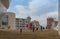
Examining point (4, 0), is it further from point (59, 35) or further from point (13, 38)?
point (59, 35)

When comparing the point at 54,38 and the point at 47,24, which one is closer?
the point at 54,38

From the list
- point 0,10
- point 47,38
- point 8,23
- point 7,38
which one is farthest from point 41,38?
point 8,23

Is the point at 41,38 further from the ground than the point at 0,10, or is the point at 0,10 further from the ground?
the point at 0,10

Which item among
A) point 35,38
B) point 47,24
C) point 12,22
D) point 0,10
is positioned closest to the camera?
point 0,10

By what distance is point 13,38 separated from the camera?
1.15 meters

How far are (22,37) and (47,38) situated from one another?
0.63ft

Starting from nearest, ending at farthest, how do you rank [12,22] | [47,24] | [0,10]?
[0,10] < [47,24] < [12,22]

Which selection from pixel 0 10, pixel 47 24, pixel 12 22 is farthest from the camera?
pixel 12 22

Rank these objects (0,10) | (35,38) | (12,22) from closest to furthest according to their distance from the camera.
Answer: (0,10)
(35,38)
(12,22)

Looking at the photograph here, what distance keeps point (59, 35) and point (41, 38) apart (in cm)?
17

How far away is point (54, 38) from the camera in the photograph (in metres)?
1.18

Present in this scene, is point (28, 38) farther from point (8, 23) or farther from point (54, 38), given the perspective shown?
point (8, 23)

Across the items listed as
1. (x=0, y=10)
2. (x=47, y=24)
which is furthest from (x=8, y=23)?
(x=0, y=10)

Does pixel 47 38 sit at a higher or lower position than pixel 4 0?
lower
